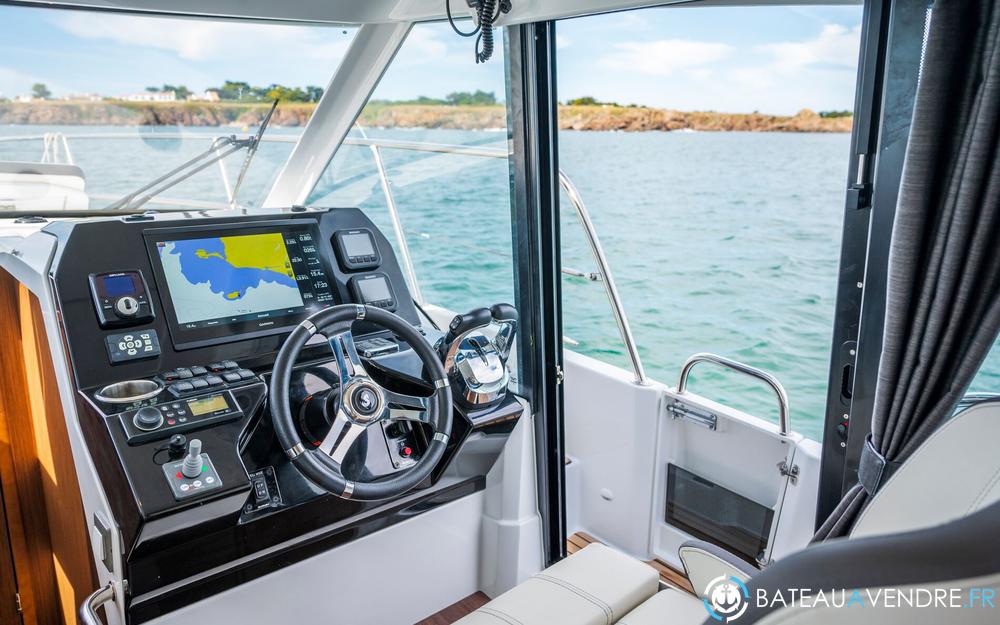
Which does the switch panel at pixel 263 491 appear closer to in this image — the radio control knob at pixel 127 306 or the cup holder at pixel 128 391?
the cup holder at pixel 128 391

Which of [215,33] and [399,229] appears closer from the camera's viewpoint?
[215,33]

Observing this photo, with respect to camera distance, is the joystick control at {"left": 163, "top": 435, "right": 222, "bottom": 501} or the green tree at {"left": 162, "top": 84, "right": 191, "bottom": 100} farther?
the green tree at {"left": 162, "top": 84, "right": 191, "bottom": 100}

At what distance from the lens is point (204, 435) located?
1323mm

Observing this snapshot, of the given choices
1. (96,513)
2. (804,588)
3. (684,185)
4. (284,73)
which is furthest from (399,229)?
(684,185)

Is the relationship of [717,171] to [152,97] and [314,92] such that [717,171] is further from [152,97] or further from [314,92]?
[152,97]

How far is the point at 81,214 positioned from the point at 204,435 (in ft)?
3.84

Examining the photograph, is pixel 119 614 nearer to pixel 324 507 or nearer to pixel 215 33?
pixel 324 507

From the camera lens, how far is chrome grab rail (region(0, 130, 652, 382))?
6.94ft

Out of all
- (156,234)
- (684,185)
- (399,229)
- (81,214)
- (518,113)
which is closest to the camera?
(156,234)

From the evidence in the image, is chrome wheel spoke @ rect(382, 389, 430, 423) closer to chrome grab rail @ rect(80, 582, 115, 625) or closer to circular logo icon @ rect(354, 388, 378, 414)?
circular logo icon @ rect(354, 388, 378, 414)

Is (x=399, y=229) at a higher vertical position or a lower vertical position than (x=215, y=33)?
lower

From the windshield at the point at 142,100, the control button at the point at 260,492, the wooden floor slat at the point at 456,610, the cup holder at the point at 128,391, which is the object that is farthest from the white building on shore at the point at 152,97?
the wooden floor slat at the point at 456,610

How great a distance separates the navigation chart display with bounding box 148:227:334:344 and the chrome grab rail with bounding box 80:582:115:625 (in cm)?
57

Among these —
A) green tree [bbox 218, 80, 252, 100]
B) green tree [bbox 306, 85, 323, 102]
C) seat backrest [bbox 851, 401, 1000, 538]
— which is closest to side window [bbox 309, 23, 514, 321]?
green tree [bbox 306, 85, 323, 102]
